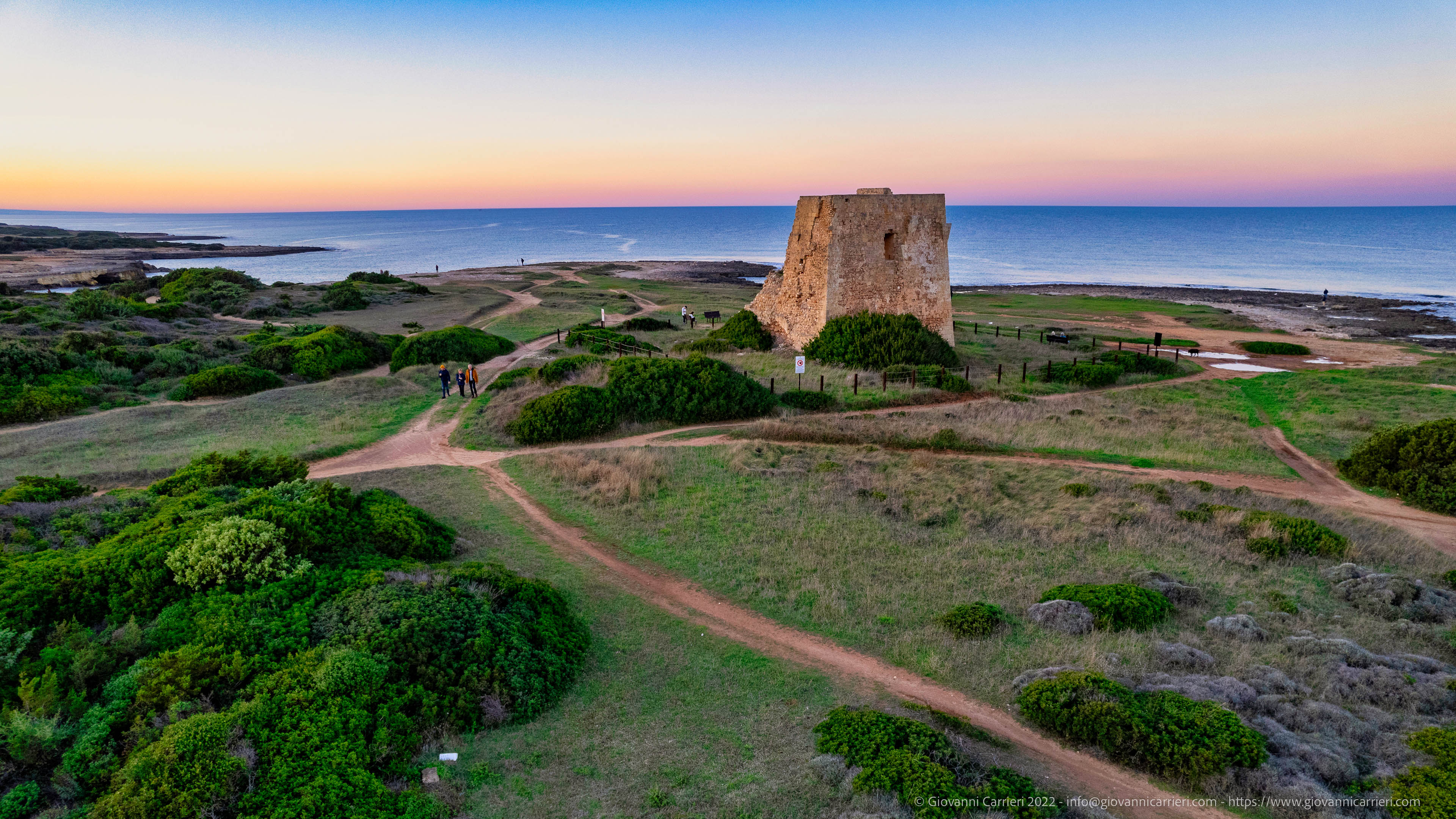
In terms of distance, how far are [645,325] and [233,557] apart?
1241 inches

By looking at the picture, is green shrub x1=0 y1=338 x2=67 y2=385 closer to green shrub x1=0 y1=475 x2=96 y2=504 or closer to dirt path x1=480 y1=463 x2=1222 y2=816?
green shrub x1=0 y1=475 x2=96 y2=504

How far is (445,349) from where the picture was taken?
1147 inches

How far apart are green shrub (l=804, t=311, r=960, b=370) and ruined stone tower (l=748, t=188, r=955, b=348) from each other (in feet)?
1.97

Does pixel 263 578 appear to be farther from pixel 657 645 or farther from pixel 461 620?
pixel 657 645

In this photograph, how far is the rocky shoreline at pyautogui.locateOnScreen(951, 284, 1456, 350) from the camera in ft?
141

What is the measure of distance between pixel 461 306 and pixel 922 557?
4135 centimetres

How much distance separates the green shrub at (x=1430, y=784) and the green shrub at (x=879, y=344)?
20.2 meters

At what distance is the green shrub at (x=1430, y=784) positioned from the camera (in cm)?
552

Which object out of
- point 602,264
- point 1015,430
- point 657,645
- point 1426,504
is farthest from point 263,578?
point 602,264

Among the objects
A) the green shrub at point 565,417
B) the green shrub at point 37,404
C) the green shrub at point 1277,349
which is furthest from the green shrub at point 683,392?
the green shrub at point 1277,349

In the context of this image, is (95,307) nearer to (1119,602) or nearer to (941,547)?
(941,547)

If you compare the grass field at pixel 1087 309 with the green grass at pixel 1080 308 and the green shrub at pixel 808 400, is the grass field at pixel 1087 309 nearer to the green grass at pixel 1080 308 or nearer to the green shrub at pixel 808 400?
the green grass at pixel 1080 308

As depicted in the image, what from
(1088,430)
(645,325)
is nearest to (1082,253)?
(645,325)

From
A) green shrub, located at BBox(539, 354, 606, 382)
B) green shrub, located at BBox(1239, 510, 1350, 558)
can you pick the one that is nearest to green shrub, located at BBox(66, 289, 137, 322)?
green shrub, located at BBox(539, 354, 606, 382)
